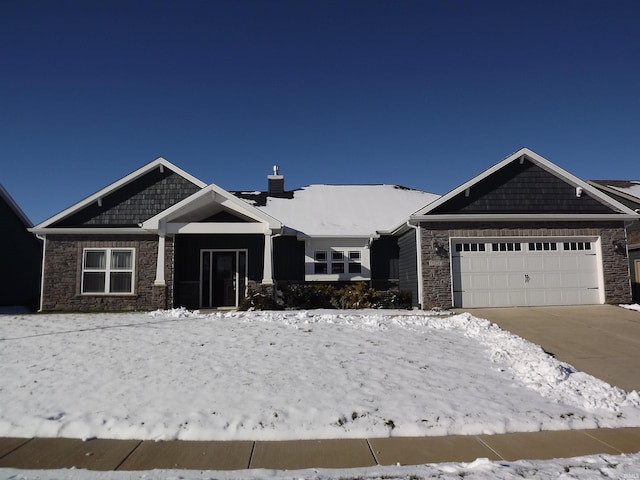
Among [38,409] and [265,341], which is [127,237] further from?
[38,409]

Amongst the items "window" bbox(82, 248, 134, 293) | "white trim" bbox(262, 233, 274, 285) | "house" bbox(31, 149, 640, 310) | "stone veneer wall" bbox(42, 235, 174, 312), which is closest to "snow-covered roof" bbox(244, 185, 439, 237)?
"house" bbox(31, 149, 640, 310)

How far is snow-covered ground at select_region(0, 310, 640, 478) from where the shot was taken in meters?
5.02

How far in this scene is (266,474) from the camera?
3.96m

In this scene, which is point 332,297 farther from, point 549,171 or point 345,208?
point 549,171

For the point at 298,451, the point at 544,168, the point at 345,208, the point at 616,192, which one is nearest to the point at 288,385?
the point at 298,451

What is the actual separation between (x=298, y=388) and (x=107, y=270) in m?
11.2

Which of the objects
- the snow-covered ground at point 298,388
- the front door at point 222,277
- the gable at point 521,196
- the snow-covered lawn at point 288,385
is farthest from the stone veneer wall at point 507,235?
the front door at point 222,277

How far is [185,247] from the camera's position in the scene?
619 inches

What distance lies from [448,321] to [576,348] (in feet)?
9.21

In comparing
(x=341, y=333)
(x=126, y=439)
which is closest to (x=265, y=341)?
(x=341, y=333)

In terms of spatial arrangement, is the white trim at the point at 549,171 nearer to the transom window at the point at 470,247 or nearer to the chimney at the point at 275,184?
the transom window at the point at 470,247

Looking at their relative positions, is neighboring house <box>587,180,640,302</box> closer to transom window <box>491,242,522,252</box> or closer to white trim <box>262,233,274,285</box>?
transom window <box>491,242,522,252</box>

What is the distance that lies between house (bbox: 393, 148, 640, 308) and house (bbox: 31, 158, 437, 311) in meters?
3.00

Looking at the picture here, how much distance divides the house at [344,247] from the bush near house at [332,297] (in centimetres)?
50
